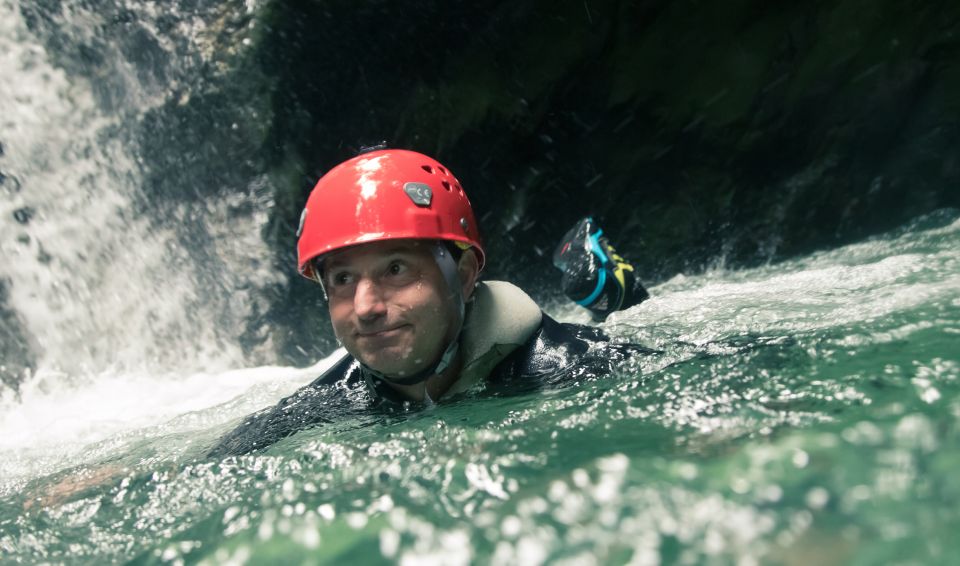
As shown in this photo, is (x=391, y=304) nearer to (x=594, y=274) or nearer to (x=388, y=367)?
(x=388, y=367)

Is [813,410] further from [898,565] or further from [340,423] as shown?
[340,423]

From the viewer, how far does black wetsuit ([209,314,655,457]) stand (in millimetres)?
2736

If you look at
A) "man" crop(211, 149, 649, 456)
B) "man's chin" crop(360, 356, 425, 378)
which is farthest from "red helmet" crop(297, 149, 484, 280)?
"man's chin" crop(360, 356, 425, 378)

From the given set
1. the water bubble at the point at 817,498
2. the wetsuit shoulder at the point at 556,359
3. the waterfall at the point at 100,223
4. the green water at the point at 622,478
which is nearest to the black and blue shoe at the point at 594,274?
the wetsuit shoulder at the point at 556,359

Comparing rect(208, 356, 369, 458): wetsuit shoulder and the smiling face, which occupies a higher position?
the smiling face

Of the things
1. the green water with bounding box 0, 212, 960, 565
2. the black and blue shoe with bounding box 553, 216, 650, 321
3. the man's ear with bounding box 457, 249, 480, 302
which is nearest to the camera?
the green water with bounding box 0, 212, 960, 565

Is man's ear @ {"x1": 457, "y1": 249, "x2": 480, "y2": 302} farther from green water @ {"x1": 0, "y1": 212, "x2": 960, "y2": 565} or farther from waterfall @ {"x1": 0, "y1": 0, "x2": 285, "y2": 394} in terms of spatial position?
waterfall @ {"x1": 0, "y1": 0, "x2": 285, "y2": 394}

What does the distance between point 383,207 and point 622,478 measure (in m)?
1.62

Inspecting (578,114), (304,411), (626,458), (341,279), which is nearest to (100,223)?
(578,114)

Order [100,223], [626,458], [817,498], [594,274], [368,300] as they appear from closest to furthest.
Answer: [817,498] < [626,458] < [368,300] < [594,274] < [100,223]

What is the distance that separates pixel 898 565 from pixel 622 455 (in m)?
0.60

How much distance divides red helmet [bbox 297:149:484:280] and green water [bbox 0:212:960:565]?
2.18 ft

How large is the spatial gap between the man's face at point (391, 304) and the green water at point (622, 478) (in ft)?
0.79

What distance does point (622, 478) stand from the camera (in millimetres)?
1438
